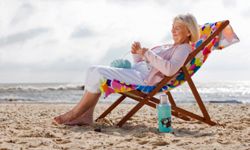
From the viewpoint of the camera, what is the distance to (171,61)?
14.0 feet

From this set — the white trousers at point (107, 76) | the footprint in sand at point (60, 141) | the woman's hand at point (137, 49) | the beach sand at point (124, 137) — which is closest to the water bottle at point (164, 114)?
the beach sand at point (124, 137)

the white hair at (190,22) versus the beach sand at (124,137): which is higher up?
the white hair at (190,22)

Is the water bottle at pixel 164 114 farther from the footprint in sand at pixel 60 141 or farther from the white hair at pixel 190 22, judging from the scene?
the footprint in sand at pixel 60 141

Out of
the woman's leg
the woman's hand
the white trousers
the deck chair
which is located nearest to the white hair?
the deck chair

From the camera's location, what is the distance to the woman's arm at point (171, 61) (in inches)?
165

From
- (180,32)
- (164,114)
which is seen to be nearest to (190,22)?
(180,32)

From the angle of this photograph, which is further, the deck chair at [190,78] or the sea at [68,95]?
the sea at [68,95]

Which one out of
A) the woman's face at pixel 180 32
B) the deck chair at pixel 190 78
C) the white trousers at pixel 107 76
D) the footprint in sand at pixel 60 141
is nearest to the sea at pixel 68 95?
the deck chair at pixel 190 78

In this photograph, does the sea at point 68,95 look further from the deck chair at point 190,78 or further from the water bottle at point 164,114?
the water bottle at point 164,114

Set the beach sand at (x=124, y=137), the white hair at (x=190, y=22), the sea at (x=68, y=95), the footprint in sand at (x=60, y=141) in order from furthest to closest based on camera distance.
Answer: the sea at (x=68, y=95), the white hair at (x=190, y=22), the footprint in sand at (x=60, y=141), the beach sand at (x=124, y=137)

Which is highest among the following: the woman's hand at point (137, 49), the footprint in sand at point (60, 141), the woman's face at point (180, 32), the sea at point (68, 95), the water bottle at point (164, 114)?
the woman's face at point (180, 32)

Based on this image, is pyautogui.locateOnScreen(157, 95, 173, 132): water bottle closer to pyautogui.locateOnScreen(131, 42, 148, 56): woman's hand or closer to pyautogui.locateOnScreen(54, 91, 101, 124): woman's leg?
pyautogui.locateOnScreen(131, 42, 148, 56): woman's hand

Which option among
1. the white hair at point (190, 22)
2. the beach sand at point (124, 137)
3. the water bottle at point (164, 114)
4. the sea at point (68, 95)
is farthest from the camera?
the sea at point (68, 95)

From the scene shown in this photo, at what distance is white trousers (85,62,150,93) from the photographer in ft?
14.3
